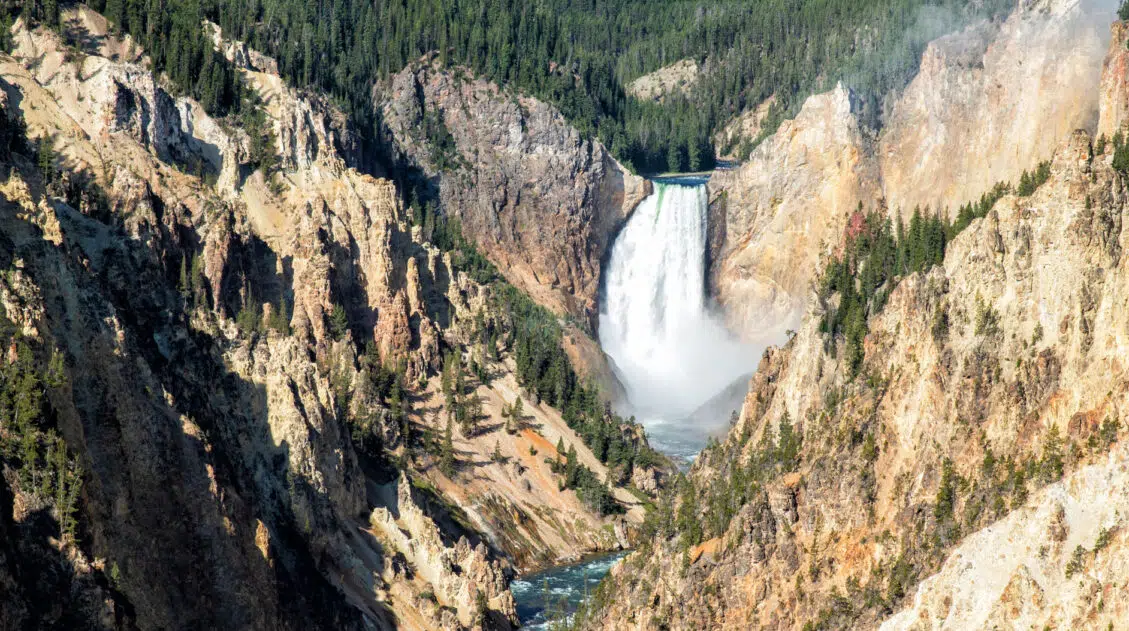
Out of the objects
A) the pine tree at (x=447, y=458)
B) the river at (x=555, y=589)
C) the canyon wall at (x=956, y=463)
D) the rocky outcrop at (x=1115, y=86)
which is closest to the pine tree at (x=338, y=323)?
the pine tree at (x=447, y=458)

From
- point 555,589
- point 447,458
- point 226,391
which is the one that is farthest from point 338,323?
point 226,391

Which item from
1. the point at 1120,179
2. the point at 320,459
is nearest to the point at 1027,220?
the point at 1120,179

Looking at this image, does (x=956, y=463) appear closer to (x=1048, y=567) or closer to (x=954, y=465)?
(x=954, y=465)

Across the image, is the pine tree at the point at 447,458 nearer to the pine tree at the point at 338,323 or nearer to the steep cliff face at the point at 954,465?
the pine tree at the point at 338,323

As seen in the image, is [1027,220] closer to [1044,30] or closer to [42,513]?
[1044,30]

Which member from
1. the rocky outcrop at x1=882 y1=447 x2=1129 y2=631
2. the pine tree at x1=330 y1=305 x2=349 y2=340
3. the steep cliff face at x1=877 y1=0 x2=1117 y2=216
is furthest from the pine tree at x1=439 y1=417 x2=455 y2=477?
the rocky outcrop at x1=882 y1=447 x2=1129 y2=631
